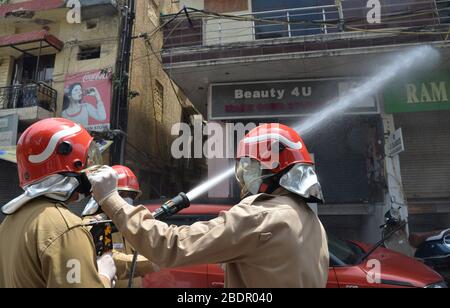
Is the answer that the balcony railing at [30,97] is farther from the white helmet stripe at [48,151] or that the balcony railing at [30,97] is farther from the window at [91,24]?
the white helmet stripe at [48,151]

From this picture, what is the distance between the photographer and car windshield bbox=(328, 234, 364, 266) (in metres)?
3.69

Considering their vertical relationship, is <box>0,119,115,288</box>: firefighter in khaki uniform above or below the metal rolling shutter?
below

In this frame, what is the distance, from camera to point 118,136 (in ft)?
29.9

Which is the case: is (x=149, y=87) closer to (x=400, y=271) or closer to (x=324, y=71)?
(x=324, y=71)

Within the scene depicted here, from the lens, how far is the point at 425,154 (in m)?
9.11

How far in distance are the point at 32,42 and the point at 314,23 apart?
8.25 metres

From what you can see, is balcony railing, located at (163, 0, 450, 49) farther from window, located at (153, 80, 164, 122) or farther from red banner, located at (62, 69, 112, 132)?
window, located at (153, 80, 164, 122)

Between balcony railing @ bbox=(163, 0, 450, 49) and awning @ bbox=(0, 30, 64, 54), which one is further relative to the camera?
awning @ bbox=(0, 30, 64, 54)

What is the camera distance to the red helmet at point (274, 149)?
170cm

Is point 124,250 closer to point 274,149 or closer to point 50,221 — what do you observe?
point 50,221

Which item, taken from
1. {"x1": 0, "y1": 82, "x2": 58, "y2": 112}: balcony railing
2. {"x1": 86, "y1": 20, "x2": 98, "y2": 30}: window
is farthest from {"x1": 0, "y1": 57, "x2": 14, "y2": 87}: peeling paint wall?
{"x1": 86, "y1": 20, "x2": 98, "y2": 30}: window

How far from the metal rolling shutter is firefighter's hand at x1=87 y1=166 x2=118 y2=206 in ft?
30.0

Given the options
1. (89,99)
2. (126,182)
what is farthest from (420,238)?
(89,99)
